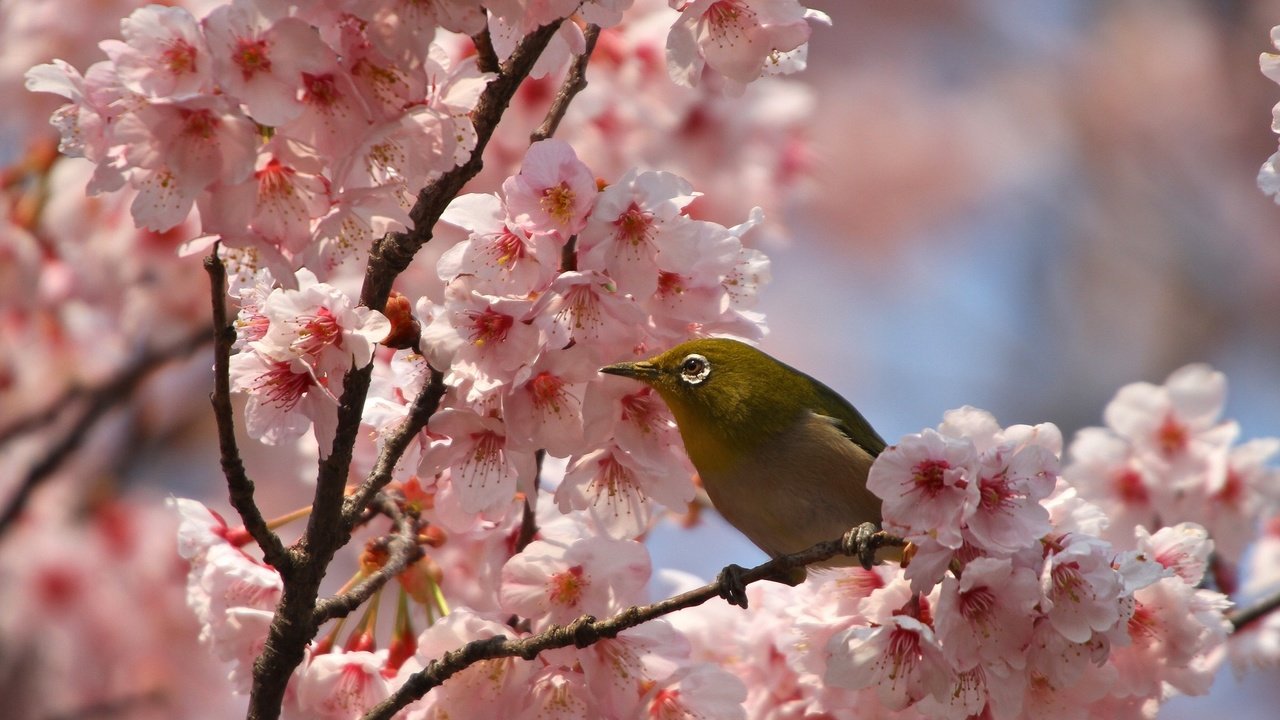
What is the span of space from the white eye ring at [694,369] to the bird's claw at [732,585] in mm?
440

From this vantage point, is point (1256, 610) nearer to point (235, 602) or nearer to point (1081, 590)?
point (1081, 590)

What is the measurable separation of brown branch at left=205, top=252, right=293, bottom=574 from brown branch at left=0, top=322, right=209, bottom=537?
2639 millimetres

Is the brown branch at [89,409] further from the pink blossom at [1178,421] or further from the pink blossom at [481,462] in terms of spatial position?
the pink blossom at [1178,421]

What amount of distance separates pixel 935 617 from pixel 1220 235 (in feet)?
22.9

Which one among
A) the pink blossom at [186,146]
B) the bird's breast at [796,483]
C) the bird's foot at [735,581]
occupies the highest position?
the pink blossom at [186,146]

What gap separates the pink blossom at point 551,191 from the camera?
6.60 feet

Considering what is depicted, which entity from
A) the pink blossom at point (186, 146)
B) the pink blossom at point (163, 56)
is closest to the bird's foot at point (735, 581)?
the pink blossom at point (186, 146)

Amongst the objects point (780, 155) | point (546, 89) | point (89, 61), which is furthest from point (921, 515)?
point (89, 61)

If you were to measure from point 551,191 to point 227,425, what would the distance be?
629 millimetres

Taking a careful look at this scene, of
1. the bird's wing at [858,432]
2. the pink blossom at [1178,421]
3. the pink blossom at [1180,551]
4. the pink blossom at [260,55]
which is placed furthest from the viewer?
the pink blossom at [1178,421]

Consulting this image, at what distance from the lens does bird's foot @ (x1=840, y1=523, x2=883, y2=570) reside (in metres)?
1.99

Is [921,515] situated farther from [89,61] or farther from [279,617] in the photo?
[89,61]

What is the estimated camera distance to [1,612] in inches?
225

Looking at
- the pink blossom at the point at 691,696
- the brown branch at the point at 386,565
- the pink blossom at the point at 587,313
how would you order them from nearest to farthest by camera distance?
the pink blossom at the point at 587,313
the brown branch at the point at 386,565
the pink blossom at the point at 691,696
